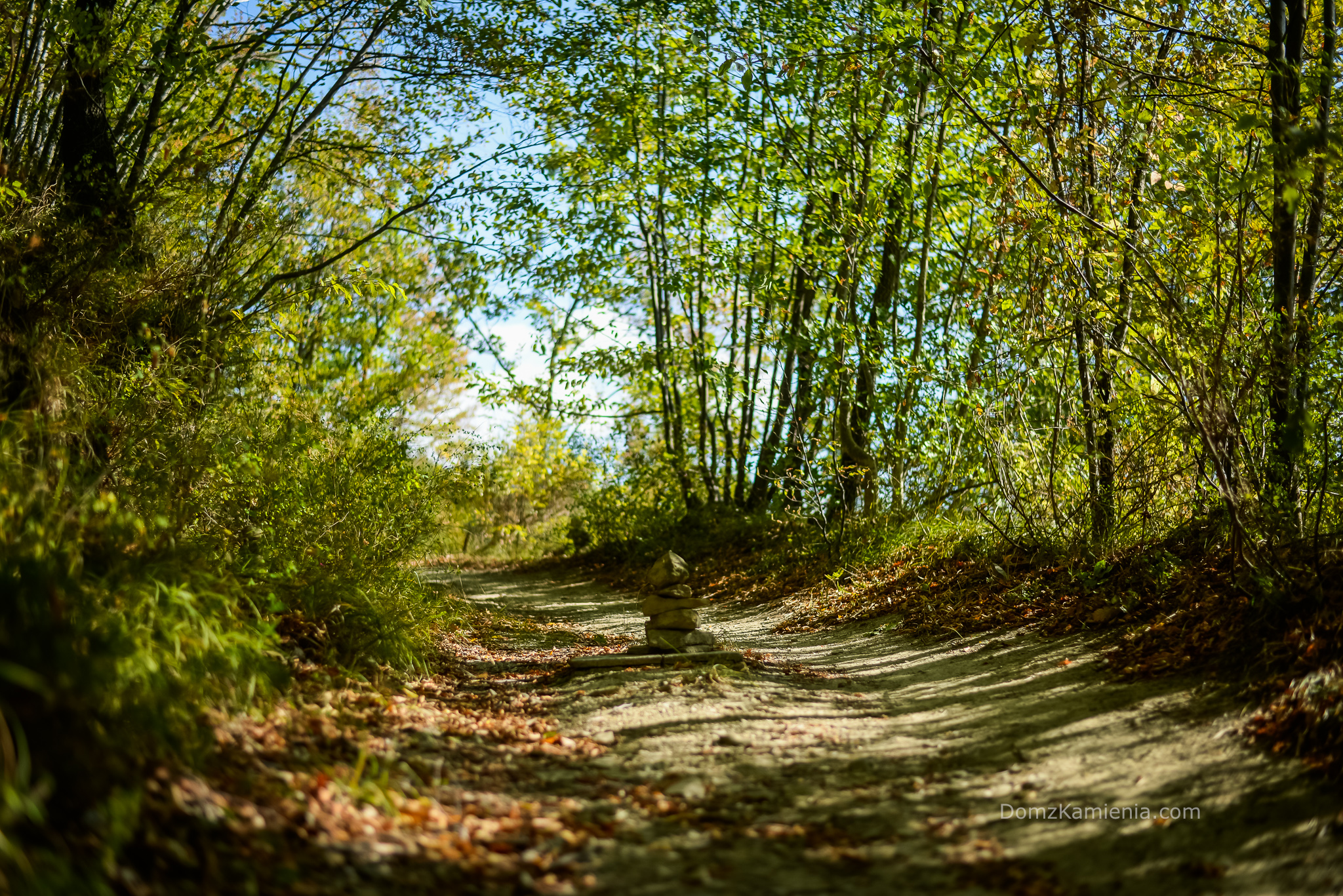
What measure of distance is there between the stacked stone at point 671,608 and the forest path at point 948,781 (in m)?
0.72

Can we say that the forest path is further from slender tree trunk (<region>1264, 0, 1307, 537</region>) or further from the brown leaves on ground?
slender tree trunk (<region>1264, 0, 1307, 537</region>)

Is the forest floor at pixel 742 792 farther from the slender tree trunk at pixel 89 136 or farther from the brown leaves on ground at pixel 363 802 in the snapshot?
the slender tree trunk at pixel 89 136

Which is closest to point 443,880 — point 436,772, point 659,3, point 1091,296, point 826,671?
point 436,772

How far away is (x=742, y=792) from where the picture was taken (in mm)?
3922

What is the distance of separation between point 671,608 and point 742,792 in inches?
116

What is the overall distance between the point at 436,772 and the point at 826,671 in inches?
141

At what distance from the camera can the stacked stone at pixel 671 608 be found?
267 inches

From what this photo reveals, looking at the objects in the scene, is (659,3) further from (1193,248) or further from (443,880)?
(443,880)

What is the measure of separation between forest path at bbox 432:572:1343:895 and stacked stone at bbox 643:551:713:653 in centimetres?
72

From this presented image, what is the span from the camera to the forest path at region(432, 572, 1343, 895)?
10.1 ft

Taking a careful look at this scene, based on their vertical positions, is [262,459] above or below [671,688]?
above

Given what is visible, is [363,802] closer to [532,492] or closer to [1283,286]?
[1283,286]

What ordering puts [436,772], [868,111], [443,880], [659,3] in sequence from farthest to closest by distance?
[659,3] → [868,111] → [436,772] → [443,880]

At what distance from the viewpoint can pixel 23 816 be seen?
7.77 feet
